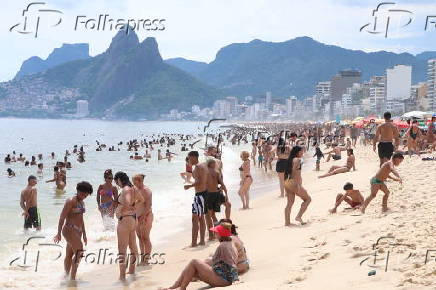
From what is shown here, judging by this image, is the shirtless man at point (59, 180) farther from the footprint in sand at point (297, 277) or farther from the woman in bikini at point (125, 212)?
the footprint in sand at point (297, 277)

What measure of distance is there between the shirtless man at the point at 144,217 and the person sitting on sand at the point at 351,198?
3583mm

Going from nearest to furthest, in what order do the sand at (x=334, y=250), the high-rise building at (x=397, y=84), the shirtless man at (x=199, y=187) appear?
the sand at (x=334, y=250) → the shirtless man at (x=199, y=187) → the high-rise building at (x=397, y=84)

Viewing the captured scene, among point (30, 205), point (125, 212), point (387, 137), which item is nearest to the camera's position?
point (125, 212)

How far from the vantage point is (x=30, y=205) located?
36.7ft

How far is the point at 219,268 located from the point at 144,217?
235cm

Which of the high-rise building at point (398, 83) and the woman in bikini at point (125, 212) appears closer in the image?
the woman in bikini at point (125, 212)

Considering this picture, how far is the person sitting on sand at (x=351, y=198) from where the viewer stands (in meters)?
9.31

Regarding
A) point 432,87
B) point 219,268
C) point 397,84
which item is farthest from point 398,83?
point 219,268

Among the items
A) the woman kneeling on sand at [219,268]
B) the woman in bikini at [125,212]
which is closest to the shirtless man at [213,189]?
the woman in bikini at [125,212]

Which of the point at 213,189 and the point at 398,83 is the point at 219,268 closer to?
the point at 213,189

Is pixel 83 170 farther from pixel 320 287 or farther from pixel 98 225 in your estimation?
pixel 320 287

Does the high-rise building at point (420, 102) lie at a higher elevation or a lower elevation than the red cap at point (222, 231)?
higher

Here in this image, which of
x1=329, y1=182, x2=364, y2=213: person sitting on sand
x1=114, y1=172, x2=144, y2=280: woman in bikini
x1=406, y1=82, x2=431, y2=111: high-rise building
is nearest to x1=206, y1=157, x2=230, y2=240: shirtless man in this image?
x1=114, y1=172, x2=144, y2=280: woman in bikini

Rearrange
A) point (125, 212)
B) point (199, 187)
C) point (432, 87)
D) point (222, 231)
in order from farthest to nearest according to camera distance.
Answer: point (432, 87) < point (199, 187) < point (125, 212) < point (222, 231)
